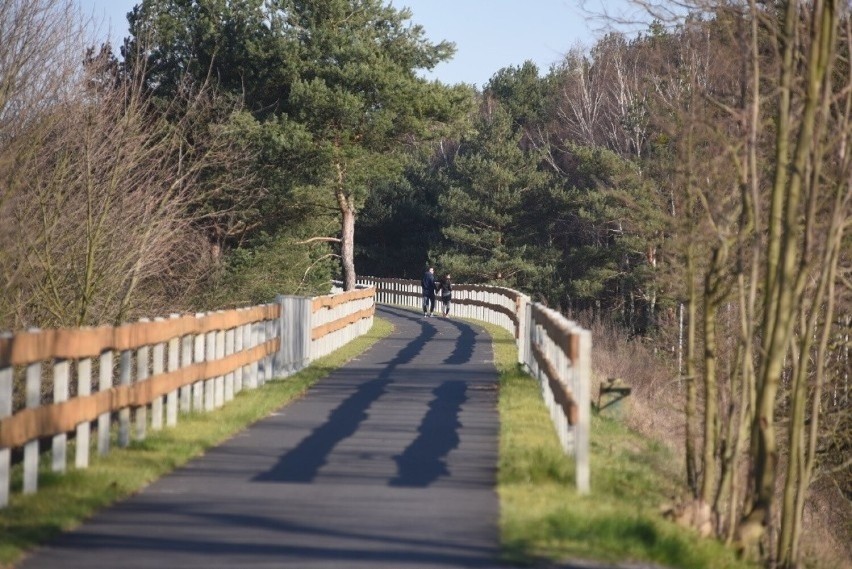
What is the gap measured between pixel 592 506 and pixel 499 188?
68.5 metres

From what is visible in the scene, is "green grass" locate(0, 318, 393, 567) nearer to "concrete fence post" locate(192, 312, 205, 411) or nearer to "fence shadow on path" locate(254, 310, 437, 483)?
"concrete fence post" locate(192, 312, 205, 411)

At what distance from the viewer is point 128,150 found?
27.7 meters

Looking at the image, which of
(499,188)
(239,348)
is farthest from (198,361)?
(499,188)

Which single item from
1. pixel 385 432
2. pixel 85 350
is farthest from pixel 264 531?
pixel 385 432

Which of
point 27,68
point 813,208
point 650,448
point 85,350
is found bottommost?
point 650,448

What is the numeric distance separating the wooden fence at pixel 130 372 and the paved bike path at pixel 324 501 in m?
0.71

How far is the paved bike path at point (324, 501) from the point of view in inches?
339

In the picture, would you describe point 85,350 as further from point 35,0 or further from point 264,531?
point 35,0

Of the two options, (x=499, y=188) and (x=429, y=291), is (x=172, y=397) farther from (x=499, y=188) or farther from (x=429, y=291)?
(x=499, y=188)

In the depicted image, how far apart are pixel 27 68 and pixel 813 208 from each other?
1503 centimetres

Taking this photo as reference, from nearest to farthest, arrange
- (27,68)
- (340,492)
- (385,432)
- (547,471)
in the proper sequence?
(340,492) < (547,471) < (385,432) < (27,68)

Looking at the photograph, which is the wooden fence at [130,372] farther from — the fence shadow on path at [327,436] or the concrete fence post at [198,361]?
the fence shadow on path at [327,436]

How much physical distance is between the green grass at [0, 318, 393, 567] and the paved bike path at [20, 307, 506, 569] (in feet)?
0.43

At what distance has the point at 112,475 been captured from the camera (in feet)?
37.5
